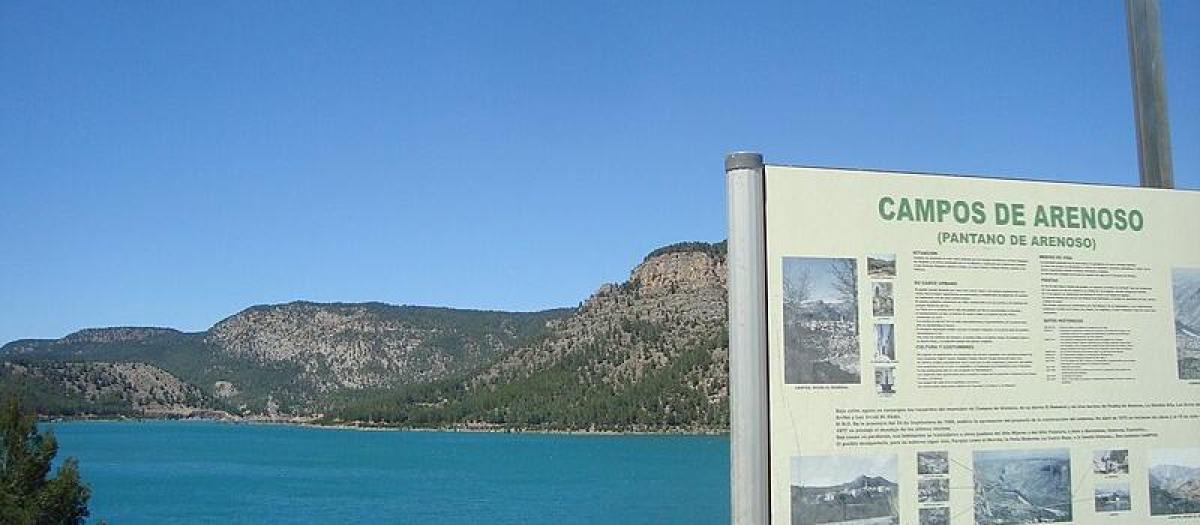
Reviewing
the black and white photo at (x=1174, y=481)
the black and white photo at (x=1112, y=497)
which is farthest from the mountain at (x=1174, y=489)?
the black and white photo at (x=1112, y=497)

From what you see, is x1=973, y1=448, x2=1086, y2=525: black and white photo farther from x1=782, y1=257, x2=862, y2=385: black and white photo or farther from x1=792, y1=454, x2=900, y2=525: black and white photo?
x1=782, y1=257, x2=862, y2=385: black and white photo

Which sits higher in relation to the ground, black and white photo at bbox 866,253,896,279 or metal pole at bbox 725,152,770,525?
black and white photo at bbox 866,253,896,279

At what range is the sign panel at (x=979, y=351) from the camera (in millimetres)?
5156

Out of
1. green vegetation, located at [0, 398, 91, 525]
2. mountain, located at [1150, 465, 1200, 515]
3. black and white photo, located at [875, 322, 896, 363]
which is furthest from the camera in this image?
green vegetation, located at [0, 398, 91, 525]

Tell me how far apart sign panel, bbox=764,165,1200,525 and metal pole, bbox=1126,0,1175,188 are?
37 cm

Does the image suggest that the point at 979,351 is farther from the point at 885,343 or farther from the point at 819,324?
the point at 819,324

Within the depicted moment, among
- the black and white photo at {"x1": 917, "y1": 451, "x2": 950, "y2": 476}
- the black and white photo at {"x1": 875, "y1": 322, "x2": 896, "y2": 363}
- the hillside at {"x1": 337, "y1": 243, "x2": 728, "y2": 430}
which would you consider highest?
the hillside at {"x1": 337, "y1": 243, "x2": 728, "y2": 430}

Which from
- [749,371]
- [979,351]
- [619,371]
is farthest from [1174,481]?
[619,371]

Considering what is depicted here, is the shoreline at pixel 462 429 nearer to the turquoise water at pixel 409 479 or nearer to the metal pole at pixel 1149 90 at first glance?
the turquoise water at pixel 409 479

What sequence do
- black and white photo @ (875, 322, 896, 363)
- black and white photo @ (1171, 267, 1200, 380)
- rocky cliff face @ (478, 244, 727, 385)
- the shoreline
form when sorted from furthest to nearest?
rocky cliff face @ (478, 244, 727, 385)
the shoreline
black and white photo @ (1171, 267, 1200, 380)
black and white photo @ (875, 322, 896, 363)

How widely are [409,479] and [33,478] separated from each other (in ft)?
198

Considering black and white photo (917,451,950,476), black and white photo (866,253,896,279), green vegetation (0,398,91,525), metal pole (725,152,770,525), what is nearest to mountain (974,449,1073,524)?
black and white photo (917,451,950,476)

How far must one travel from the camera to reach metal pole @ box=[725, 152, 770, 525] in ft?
16.6

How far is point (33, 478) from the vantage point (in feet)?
98.6
